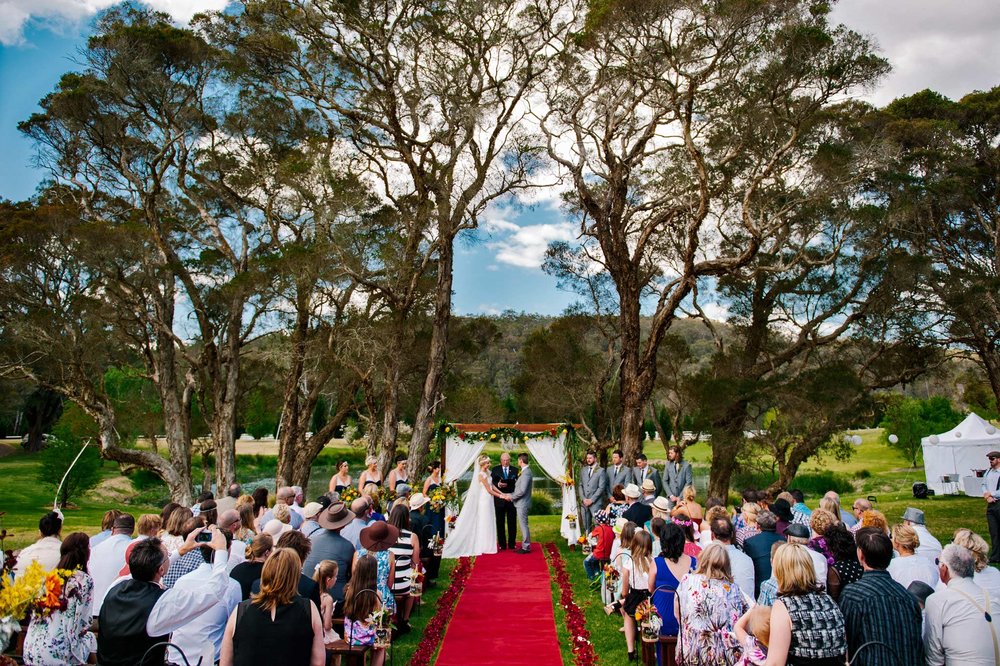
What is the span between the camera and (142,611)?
342cm

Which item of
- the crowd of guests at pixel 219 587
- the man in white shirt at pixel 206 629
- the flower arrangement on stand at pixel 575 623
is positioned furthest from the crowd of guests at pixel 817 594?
the man in white shirt at pixel 206 629

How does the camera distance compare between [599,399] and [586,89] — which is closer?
[586,89]

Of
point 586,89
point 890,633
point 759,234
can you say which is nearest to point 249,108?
point 586,89

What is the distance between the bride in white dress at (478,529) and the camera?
1076cm

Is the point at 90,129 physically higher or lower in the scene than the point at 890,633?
higher

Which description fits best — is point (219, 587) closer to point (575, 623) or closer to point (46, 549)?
point (46, 549)

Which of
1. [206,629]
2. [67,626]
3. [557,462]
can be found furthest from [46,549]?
[557,462]

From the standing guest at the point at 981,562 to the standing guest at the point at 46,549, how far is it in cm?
563

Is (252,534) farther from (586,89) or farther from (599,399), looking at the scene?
(599,399)

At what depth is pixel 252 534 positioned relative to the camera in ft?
18.1

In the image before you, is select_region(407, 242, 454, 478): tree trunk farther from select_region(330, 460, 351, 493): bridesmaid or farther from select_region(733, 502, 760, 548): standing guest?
select_region(733, 502, 760, 548): standing guest

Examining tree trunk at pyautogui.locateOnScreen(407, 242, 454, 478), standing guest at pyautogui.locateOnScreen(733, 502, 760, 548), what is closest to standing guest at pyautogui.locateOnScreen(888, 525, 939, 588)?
standing guest at pyautogui.locateOnScreen(733, 502, 760, 548)

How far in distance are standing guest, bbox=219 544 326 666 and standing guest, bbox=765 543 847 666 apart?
2175 millimetres

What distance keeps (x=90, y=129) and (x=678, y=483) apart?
17405mm
